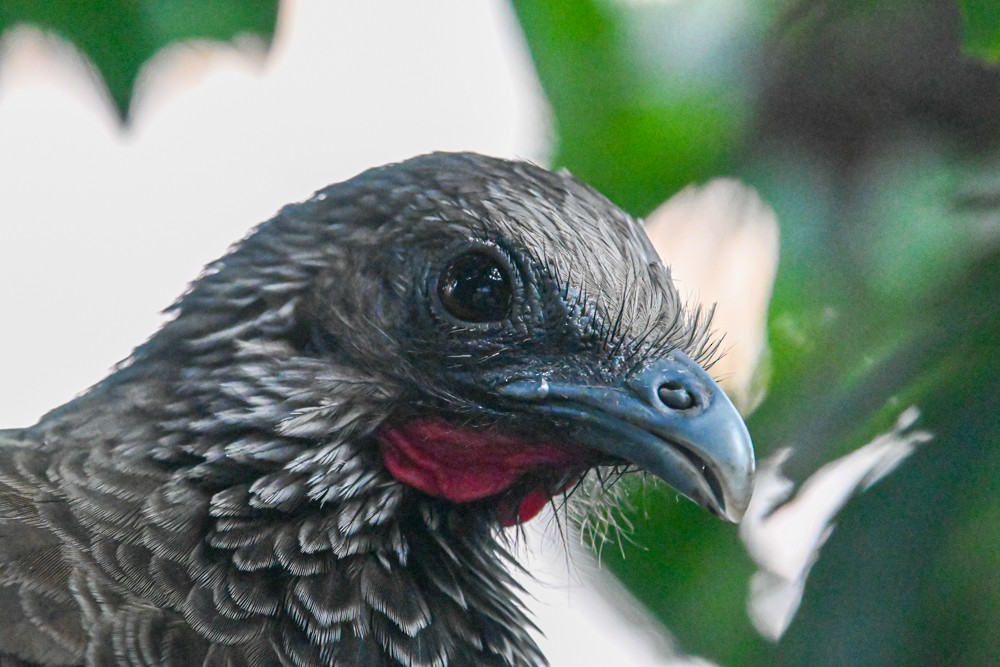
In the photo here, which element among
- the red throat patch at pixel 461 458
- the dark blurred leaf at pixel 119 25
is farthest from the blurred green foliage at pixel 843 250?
the dark blurred leaf at pixel 119 25

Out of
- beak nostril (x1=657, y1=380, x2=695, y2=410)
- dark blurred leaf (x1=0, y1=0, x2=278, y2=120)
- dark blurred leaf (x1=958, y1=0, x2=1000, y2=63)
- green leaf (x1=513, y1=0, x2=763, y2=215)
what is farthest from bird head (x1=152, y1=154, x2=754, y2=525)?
dark blurred leaf (x1=958, y1=0, x2=1000, y2=63)

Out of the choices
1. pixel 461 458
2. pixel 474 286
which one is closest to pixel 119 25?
pixel 474 286

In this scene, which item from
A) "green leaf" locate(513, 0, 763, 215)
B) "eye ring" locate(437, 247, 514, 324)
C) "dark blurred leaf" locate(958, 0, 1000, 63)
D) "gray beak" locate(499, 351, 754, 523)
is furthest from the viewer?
"green leaf" locate(513, 0, 763, 215)

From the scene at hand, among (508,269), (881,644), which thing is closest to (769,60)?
(508,269)

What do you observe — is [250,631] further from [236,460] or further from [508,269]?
[508,269]

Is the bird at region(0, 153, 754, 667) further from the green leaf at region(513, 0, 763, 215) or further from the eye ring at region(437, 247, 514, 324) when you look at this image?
the green leaf at region(513, 0, 763, 215)

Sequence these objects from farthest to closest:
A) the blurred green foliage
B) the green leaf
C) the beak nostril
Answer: the green leaf
the beak nostril
the blurred green foliage

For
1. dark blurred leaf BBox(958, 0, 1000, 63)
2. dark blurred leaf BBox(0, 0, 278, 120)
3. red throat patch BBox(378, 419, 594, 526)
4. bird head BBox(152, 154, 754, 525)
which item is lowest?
red throat patch BBox(378, 419, 594, 526)

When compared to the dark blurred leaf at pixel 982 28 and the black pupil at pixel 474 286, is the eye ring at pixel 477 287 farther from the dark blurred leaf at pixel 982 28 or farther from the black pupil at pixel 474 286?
the dark blurred leaf at pixel 982 28
